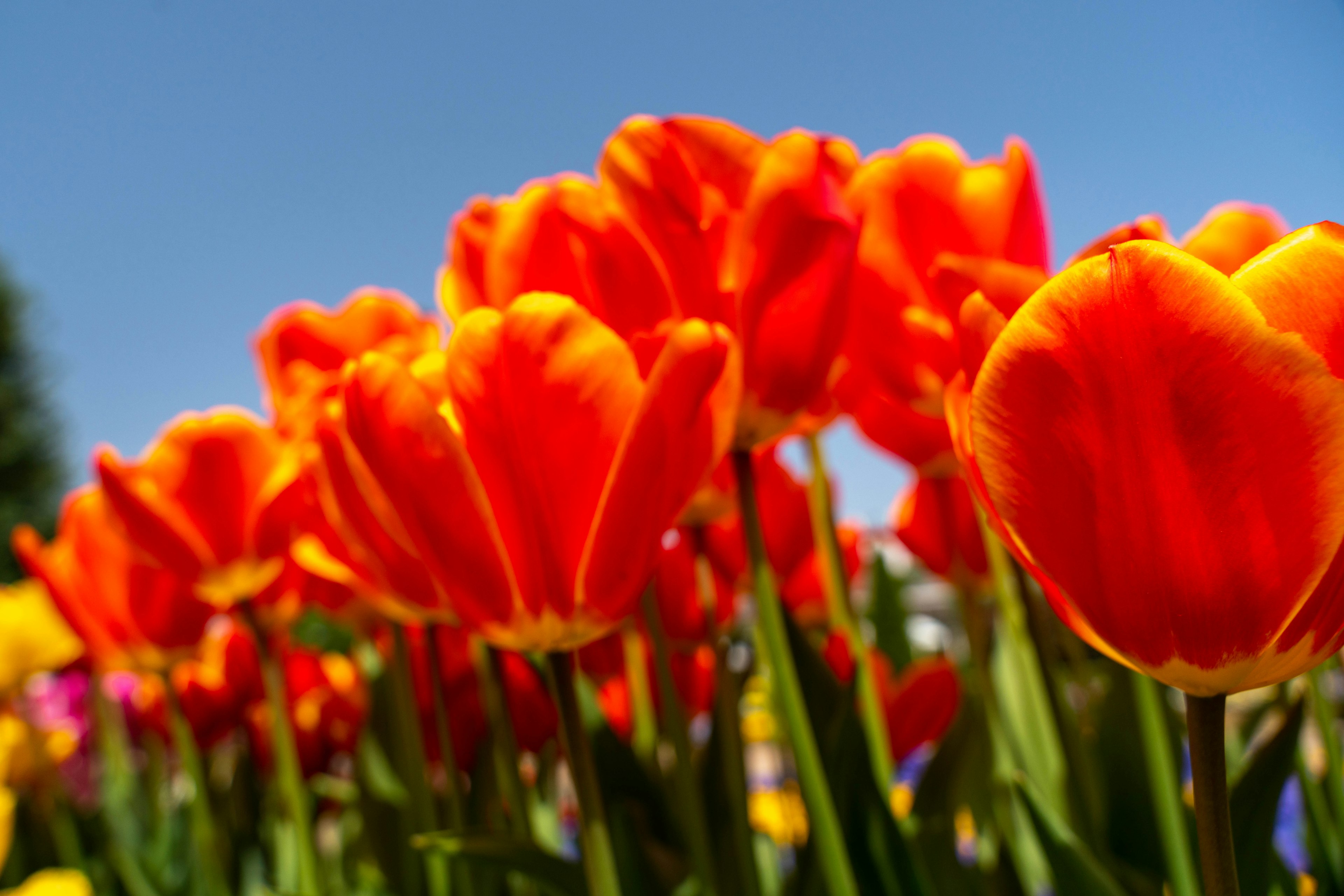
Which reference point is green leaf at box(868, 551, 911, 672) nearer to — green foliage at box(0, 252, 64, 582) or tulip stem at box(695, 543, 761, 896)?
tulip stem at box(695, 543, 761, 896)

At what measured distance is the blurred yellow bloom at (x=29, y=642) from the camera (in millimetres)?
1508

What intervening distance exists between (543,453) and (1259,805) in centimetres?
42

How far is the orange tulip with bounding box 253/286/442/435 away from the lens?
0.82m

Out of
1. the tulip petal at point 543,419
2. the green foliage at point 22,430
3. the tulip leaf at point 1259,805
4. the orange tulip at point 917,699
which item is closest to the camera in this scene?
the tulip petal at point 543,419

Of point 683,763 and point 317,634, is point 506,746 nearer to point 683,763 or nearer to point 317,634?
point 683,763

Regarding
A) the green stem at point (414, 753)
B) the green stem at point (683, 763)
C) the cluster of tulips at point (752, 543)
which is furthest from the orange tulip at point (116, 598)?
the green stem at point (683, 763)

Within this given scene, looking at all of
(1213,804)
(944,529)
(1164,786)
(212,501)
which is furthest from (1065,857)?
(212,501)

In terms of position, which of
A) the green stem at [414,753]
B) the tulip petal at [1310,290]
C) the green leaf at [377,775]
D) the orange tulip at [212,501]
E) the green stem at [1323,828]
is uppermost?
the tulip petal at [1310,290]

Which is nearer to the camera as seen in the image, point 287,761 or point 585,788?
point 585,788

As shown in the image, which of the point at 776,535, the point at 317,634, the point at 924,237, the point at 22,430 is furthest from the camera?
the point at 22,430

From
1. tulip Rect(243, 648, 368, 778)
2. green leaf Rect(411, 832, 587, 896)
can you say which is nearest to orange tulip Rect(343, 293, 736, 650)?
green leaf Rect(411, 832, 587, 896)

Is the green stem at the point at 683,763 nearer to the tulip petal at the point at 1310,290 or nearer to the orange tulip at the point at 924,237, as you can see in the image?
the orange tulip at the point at 924,237

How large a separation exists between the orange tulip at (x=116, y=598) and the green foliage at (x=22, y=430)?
1911 centimetres

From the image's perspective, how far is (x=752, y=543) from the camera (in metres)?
0.49
